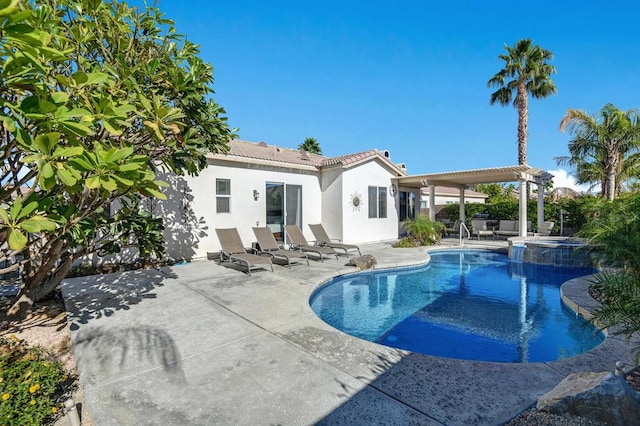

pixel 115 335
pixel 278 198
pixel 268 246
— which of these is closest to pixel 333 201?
pixel 278 198

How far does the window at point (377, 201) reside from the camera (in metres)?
17.5

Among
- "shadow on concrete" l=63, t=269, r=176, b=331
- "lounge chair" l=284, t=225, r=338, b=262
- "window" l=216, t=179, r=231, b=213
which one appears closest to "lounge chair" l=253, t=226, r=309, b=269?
"lounge chair" l=284, t=225, r=338, b=262

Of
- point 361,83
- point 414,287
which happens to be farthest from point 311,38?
point 414,287

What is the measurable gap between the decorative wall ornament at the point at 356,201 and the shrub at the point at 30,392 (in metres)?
13.6

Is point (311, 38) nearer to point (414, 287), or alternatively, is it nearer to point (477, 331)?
point (414, 287)

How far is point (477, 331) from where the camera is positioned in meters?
6.31

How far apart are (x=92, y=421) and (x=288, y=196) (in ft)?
40.7

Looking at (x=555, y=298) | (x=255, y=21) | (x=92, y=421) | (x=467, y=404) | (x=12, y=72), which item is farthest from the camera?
(x=255, y=21)

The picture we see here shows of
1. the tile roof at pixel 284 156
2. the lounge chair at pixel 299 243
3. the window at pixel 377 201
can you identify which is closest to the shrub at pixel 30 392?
the lounge chair at pixel 299 243

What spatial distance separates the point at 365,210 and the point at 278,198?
5052 mm

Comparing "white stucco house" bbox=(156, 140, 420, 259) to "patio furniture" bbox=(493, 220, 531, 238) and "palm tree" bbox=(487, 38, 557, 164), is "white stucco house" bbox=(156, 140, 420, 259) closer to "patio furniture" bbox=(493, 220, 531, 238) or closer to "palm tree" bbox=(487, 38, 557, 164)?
"patio furniture" bbox=(493, 220, 531, 238)

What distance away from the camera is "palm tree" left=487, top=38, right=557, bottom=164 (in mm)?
21766

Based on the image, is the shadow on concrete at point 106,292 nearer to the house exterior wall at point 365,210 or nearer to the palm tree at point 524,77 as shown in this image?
the house exterior wall at point 365,210

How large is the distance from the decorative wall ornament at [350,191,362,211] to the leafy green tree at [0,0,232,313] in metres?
10.1
